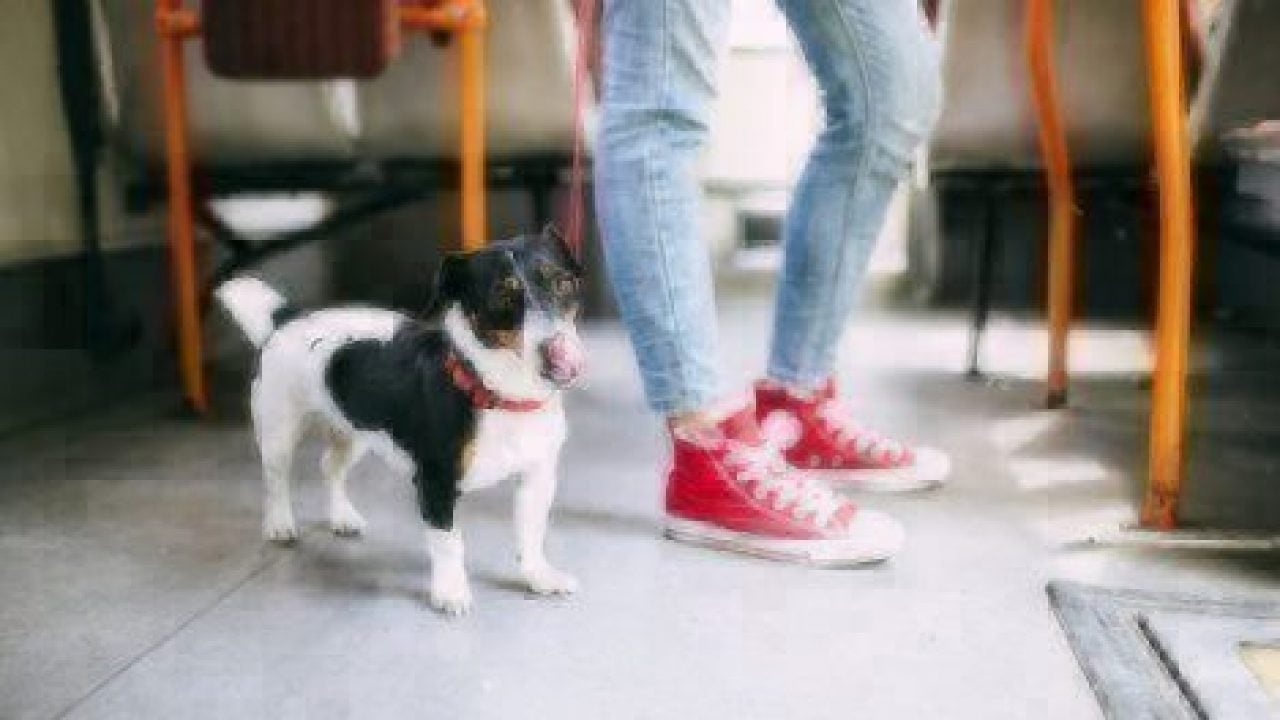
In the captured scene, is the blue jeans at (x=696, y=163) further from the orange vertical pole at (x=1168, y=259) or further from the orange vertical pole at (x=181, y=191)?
the orange vertical pole at (x=181, y=191)

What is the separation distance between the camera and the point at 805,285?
61.6 inches

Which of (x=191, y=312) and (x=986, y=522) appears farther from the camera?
(x=191, y=312)

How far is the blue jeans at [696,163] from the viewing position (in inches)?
51.9

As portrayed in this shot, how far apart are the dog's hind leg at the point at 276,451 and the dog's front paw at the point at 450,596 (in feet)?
0.98

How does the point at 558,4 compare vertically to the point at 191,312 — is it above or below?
above

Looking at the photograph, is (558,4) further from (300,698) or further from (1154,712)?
(1154,712)

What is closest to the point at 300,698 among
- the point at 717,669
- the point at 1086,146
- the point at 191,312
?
the point at 717,669

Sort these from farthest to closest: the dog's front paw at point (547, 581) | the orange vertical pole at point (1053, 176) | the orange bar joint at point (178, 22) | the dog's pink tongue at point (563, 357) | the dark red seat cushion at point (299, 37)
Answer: the orange bar joint at point (178, 22) → the orange vertical pole at point (1053, 176) → the dark red seat cushion at point (299, 37) → the dog's front paw at point (547, 581) → the dog's pink tongue at point (563, 357)

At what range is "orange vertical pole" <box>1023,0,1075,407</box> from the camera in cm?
182

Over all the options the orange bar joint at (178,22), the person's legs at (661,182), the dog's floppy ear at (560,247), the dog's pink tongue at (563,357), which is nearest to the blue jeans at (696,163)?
the person's legs at (661,182)

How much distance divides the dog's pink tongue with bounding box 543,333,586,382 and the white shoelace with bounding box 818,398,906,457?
57 centimetres

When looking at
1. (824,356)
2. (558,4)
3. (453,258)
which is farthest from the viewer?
(558,4)

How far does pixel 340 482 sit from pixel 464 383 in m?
0.39

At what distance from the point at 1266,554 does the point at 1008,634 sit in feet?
1.28
